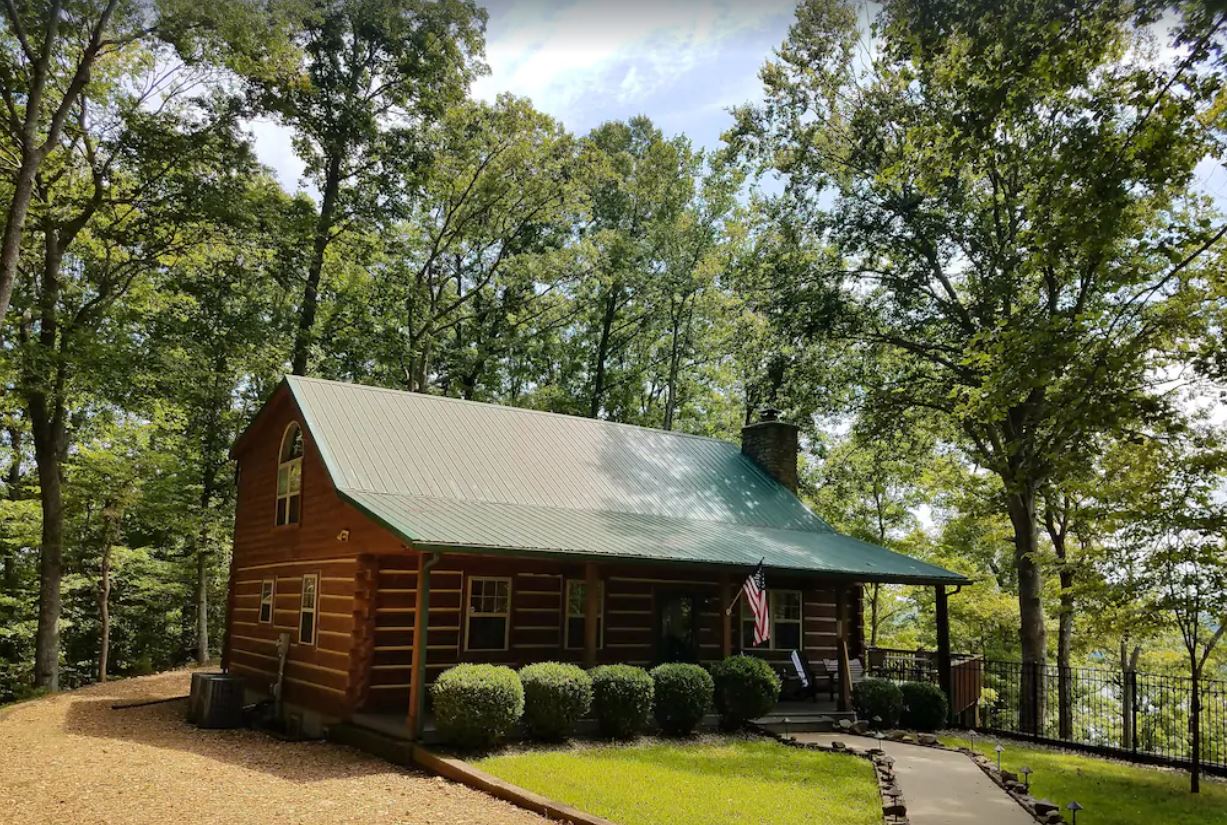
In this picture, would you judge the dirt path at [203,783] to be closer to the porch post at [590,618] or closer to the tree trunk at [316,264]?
the porch post at [590,618]

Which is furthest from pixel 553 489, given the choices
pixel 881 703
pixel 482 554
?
pixel 881 703

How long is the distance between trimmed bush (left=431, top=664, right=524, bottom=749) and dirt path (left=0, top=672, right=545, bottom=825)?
860mm

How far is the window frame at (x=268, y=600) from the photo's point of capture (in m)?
16.5

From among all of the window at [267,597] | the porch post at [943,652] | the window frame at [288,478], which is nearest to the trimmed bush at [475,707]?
the window frame at [288,478]

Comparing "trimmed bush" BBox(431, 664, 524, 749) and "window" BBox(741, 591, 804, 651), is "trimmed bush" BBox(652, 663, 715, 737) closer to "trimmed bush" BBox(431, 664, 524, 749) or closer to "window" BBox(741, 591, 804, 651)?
"trimmed bush" BBox(431, 664, 524, 749)

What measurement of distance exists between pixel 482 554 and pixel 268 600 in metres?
7.68

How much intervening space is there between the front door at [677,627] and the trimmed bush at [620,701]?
153 inches

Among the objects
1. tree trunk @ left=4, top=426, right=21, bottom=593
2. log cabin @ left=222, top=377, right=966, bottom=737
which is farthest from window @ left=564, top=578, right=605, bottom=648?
tree trunk @ left=4, top=426, right=21, bottom=593

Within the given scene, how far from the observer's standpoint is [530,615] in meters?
15.1

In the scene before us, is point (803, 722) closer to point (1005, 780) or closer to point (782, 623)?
point (782, 623)

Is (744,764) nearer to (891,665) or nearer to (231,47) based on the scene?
(891,665)

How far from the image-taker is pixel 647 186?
3366 cm

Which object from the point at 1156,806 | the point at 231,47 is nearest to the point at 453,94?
the point at 231,47

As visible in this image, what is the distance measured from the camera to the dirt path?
809cm
